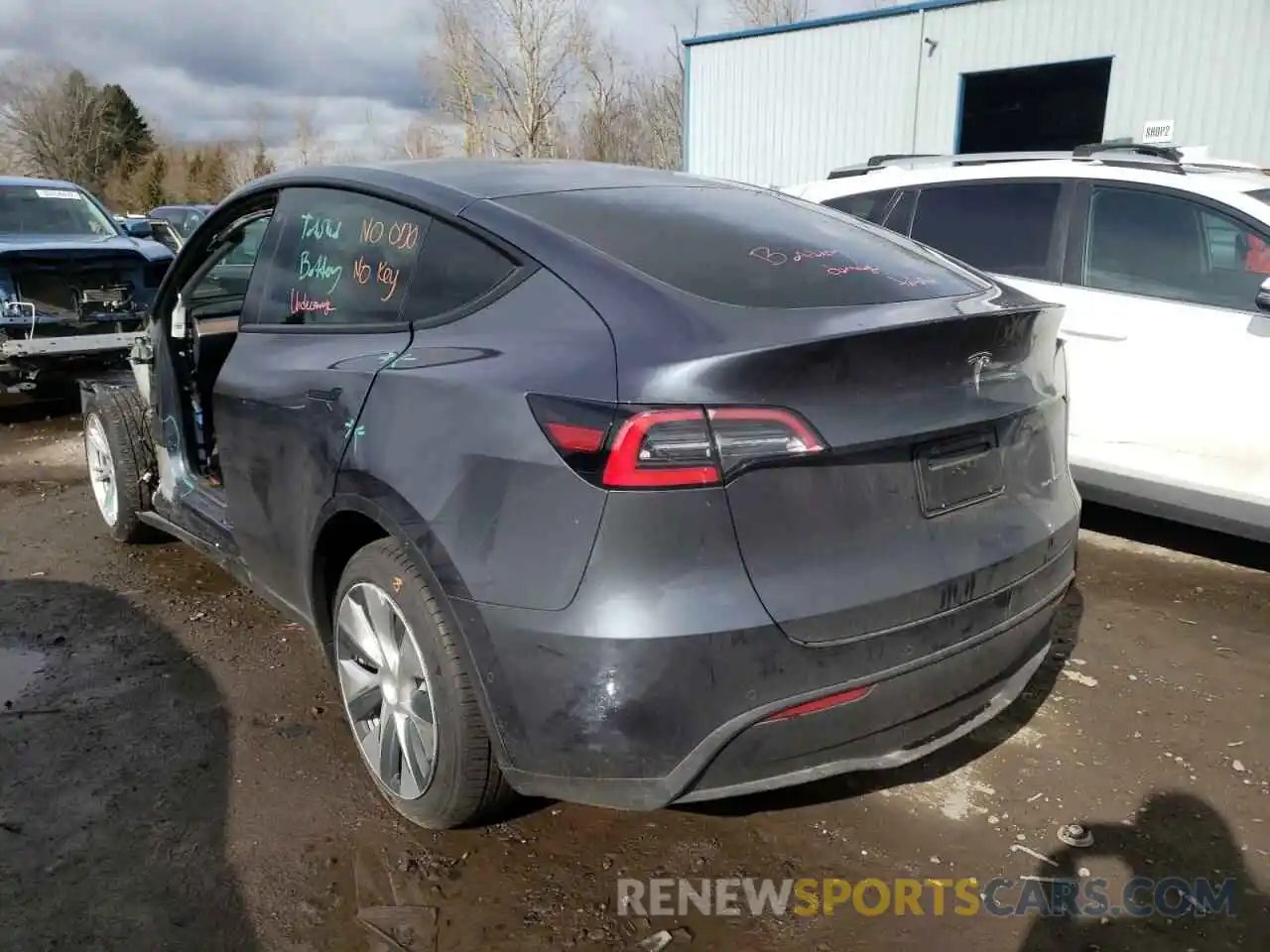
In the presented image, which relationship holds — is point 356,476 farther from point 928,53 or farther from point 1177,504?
point 928,53

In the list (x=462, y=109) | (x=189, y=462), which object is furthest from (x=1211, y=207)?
(x=462, y=109)

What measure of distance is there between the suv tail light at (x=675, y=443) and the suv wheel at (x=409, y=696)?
1.94 feet

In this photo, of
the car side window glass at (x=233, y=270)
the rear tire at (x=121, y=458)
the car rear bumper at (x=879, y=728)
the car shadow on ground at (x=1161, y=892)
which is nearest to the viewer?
the car rear bumper at (x=879, y=728)

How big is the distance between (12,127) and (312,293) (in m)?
62.8

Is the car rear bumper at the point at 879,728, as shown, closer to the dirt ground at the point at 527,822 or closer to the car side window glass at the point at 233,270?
the dirt ground at the point at 527,822

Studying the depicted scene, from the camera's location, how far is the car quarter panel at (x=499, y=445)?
2.01 m

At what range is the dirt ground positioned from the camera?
90.7 inches

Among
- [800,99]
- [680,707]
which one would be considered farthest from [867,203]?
[800,99]

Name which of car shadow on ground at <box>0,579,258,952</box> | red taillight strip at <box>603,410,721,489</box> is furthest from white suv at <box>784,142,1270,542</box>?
car shadow on ground at <box>0,579,258,952</box>

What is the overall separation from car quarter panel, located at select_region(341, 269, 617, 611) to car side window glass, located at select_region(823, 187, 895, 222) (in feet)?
11.8

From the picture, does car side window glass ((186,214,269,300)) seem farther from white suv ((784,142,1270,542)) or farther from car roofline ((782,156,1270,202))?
white suv ((784,142,1270,542))

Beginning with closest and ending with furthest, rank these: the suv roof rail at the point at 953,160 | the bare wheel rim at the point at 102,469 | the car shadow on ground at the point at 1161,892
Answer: the car shadow on ground at the point at 1161,892 → the bare wheel rim at the point at 102,469 → the suv roof rail at the point at 953,160

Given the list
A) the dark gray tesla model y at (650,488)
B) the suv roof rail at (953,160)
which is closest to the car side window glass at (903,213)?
the suv roof rail at (953,160)

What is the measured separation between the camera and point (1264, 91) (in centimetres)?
1046
